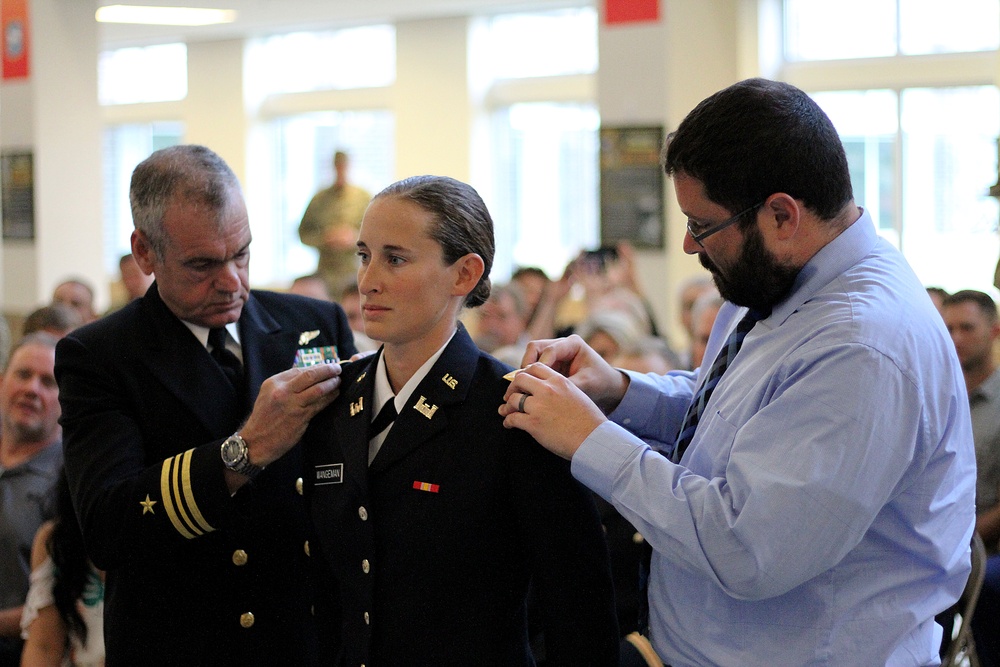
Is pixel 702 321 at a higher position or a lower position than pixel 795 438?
lower

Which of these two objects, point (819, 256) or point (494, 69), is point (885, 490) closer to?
point (819, 256)

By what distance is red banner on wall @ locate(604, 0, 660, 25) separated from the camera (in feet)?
23.0

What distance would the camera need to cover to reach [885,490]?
4.92 ft

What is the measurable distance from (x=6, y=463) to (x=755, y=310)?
3.01 metres

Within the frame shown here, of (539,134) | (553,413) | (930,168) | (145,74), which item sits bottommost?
(553,413)

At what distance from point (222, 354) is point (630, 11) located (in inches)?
219

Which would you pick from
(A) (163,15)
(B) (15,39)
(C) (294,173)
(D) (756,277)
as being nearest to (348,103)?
(C) (294,173)

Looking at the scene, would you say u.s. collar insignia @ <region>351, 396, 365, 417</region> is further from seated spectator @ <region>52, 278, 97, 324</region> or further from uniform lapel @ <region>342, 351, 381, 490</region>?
seated spectator @ <region>52, 278, 97, 324</region>

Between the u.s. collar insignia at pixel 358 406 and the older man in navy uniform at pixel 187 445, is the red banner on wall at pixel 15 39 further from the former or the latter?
the u.s. collar insignia at pixel 358 406

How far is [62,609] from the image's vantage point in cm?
289

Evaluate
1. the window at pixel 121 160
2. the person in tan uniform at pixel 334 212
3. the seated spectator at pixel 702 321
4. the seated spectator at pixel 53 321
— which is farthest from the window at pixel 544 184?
the seated spectator at pixel 53 321

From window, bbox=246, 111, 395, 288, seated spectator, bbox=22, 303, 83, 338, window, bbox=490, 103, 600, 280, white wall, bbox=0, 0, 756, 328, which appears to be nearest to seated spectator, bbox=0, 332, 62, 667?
seated spectator, bbox=22, 303, 83, 338

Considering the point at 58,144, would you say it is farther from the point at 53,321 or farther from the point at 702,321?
the point at 702,321

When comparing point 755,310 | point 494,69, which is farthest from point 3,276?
point 755,310
